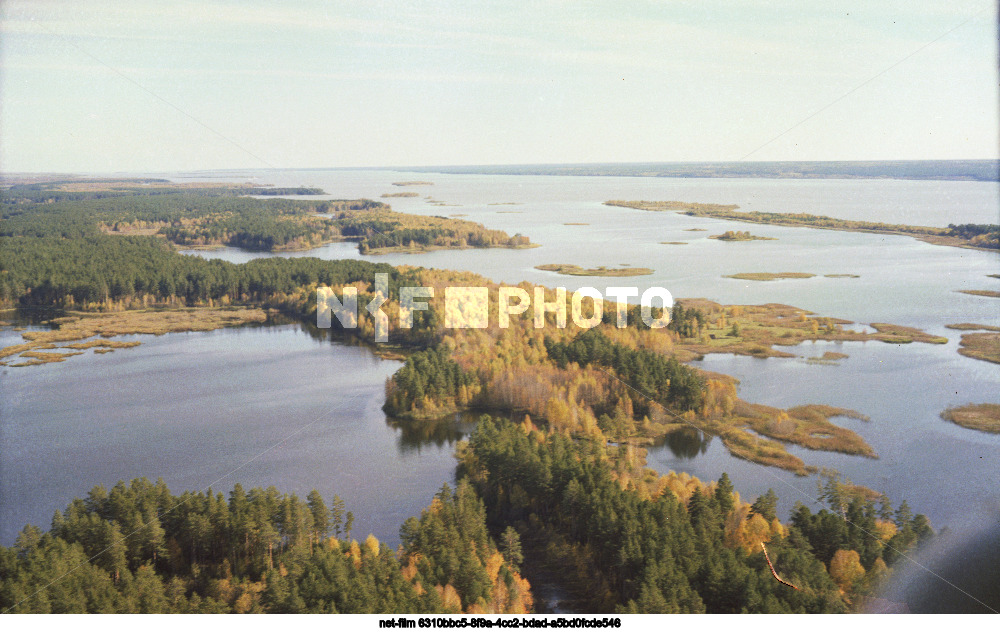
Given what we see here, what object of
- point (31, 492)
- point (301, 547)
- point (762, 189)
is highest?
point (762, 189)

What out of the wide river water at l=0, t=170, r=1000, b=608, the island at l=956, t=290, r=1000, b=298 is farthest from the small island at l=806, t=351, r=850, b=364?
the island at l=956, t=290, r=1000, b=298

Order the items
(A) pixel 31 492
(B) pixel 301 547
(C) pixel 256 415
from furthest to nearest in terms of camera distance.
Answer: (C) pixel 256 415
(A) pixel 31 492
(B) pixel 301 547

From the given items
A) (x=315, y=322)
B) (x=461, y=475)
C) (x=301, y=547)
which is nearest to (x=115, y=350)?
(x=315, y=322)

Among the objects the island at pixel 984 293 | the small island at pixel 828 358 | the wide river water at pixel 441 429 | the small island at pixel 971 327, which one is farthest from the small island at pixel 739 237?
the small island at pixel 828 358

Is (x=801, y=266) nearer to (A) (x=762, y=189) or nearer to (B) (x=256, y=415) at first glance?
(A) (x=762, y=189)

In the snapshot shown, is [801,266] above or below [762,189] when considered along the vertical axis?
below

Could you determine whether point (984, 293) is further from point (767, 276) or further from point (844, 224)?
point (844, 224)

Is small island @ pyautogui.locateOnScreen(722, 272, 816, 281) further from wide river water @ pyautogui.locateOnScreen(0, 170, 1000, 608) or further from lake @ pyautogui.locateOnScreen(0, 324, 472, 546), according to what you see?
lake @ pyautogui.locateOnScreen(0, 324, 472, 546)
